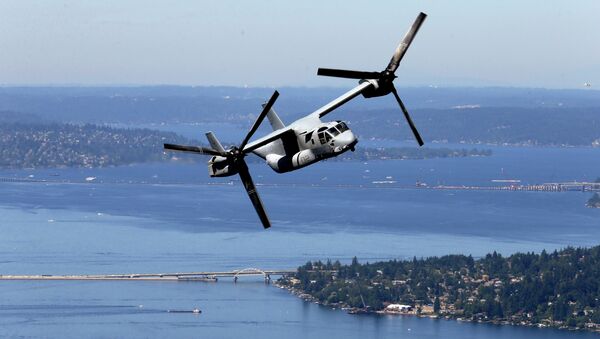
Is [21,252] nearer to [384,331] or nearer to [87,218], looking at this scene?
[87,218]

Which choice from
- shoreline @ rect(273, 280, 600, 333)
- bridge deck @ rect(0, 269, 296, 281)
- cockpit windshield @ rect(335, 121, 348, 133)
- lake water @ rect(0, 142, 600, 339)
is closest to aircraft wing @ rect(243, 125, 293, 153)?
cockpit windshield @ rect(335, 121, 348, 133)

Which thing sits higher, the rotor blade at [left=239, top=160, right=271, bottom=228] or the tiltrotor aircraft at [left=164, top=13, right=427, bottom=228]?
the tiltrotor aircraft at [left=164, top=13, right=427, bottom=228]

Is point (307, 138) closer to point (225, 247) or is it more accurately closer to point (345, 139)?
point (345, 139)

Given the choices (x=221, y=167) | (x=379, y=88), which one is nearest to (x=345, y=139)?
(x=379, y=88)

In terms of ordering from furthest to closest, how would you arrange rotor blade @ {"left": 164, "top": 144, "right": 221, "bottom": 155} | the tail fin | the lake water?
the lake water, the tail fin, rotor blade @ {"left": 164, "top": 144, "right": 221, "bottom": 155}

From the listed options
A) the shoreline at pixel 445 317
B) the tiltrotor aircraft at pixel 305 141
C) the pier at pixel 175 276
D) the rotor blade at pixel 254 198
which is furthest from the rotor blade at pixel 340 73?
the pier at pixel 175 276

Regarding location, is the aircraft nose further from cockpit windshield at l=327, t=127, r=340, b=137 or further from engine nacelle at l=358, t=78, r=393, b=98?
engine nacelle at l=358, t=78, r=393, b=98
